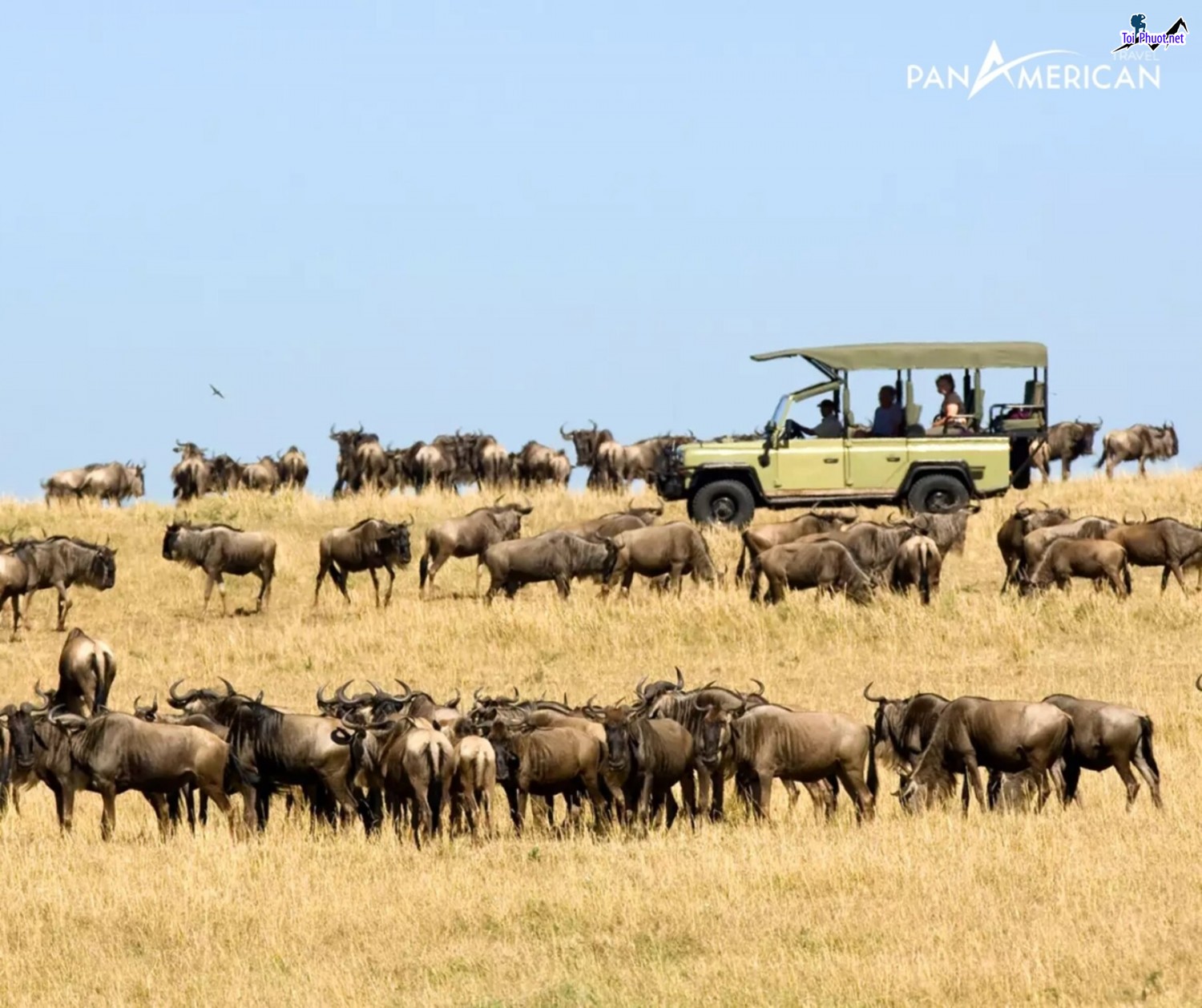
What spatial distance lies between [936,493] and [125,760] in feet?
58.1

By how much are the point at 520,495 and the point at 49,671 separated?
1296cm

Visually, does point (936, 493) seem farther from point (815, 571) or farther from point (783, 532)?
point (815, 571)

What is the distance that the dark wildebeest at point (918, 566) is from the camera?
81.4 ft

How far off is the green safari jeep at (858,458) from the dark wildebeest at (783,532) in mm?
2544

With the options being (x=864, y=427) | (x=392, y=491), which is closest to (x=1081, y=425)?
(x=864, y=427)

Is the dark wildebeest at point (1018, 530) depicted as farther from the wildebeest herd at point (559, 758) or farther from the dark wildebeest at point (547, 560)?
the wildebeest herd at point (559, 758)

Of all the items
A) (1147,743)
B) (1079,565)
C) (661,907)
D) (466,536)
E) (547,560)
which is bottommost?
(661,907)

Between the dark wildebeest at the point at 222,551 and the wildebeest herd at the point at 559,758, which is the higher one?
the dark wildebeest at the point at 222,551

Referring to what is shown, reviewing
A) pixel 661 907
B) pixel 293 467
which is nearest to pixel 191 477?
pixel 293 467

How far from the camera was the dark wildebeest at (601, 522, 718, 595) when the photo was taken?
26.5 meters

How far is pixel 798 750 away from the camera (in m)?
15.0

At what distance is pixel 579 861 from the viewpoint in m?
13.6

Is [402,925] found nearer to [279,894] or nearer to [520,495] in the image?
[279,894]

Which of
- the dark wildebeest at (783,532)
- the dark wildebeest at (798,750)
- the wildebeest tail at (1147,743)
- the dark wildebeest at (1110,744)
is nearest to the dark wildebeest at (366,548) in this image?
the dark wildebeest at (783,532)
